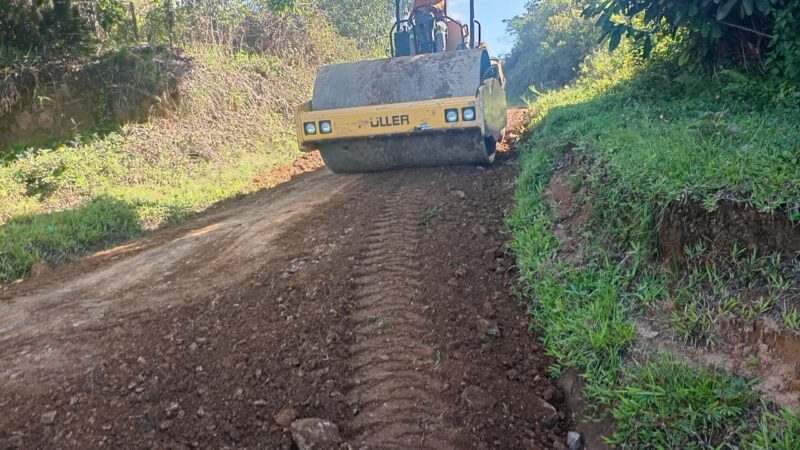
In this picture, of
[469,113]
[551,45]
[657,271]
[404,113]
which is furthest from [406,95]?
[551,45]

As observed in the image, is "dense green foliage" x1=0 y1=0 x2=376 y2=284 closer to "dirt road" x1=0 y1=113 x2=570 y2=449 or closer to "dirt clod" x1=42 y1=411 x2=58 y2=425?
"dirt road" x1=0 y1=113 x2=570 y2=449

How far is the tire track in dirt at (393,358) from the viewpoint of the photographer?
2.55 metres

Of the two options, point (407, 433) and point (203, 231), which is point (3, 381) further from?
point (203, 231)

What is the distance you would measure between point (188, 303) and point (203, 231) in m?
2.17

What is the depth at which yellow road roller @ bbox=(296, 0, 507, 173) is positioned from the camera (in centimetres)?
603

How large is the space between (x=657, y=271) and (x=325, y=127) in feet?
13.6

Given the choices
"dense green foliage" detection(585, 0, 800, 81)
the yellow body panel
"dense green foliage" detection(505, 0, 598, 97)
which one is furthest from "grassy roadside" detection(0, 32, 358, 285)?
"dense green foliage" detection(505, 0, 598, 97)

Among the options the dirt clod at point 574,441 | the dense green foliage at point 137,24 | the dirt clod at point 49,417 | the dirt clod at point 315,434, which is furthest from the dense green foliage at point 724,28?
the dense green foliage at point 137,24

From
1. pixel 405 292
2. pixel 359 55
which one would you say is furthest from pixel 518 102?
pixel 405 292

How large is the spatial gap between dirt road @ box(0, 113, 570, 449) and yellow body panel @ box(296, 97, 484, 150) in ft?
3.49

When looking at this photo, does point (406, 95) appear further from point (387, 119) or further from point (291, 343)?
point (291, 343)

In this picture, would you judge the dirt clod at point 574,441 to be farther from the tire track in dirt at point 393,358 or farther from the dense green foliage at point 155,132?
the dense green foliage at point 155,132

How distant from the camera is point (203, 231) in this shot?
19.6ft

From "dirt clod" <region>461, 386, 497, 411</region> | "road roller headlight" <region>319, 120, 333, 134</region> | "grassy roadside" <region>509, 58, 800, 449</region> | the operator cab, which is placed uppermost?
the operator cab
